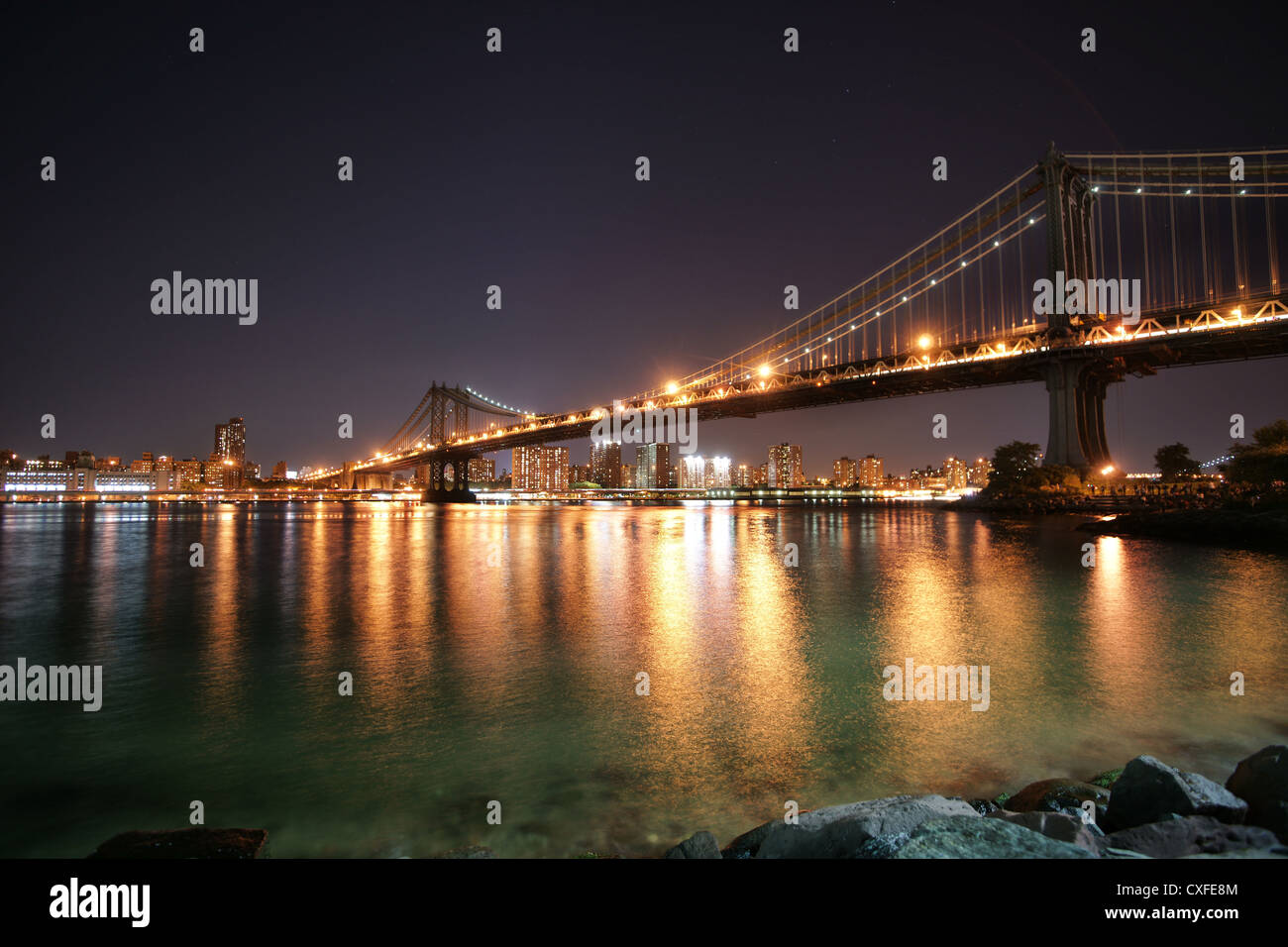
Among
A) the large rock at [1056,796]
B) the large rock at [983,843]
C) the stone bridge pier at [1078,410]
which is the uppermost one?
the stone bridge pier at [1078,410]

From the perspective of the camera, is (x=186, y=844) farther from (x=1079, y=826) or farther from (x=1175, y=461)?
(x=1175, y=461)

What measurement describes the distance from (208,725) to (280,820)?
243 centimetres

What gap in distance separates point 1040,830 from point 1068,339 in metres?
45.8

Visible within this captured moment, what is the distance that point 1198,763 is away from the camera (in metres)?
5.00

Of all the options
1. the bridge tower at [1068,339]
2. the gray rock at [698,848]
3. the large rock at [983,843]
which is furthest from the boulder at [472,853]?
the bridge tower at [1068,339]

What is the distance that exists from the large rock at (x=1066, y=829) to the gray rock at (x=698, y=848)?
1402mm

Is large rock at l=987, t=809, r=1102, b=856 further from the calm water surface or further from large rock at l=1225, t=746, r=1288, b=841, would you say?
the calm water surface

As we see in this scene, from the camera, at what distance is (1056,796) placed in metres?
3.88

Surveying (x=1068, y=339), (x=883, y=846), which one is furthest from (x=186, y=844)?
(x=1068, y=339)

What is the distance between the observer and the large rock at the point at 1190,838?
9.55 ft

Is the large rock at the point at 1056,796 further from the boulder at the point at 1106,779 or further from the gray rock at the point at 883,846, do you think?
the gray rock at the point at 883,846

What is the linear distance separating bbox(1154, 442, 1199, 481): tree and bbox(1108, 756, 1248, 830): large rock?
264 feet
